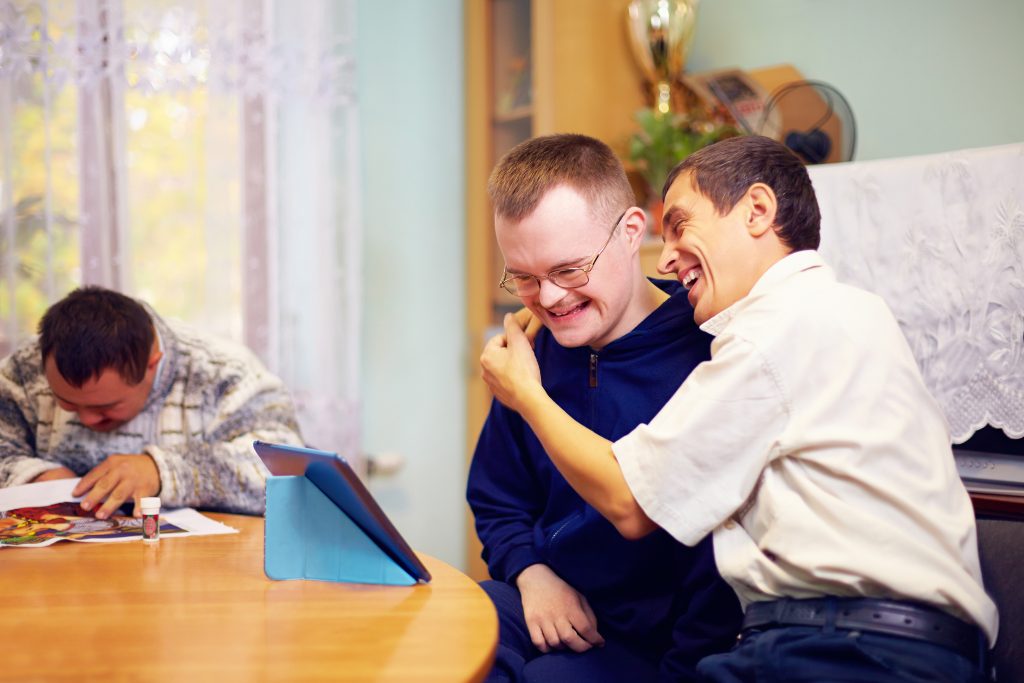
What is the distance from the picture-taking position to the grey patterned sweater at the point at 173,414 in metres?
1.89

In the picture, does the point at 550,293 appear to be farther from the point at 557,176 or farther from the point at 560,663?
the point at 560,663

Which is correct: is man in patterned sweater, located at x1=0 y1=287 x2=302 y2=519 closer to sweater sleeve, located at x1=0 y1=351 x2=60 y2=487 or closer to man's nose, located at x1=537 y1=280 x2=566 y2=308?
sweater sleeve, located at x1=0 y1=351 x2=60 y2=487

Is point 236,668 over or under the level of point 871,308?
under

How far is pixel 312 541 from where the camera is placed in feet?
4.05

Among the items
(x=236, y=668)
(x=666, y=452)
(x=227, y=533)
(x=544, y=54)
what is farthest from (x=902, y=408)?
(x=544, y=54)

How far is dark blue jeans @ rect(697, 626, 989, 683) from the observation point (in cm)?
101

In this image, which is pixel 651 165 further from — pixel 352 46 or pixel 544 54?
pixel 352 46

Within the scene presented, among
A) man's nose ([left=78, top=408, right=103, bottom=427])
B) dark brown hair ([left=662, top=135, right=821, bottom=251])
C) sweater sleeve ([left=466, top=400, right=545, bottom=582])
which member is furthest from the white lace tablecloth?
man's nose ([left=78, top=408, right=103, bottom=427])

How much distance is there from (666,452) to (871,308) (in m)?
0.31

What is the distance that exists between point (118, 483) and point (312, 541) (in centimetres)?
60

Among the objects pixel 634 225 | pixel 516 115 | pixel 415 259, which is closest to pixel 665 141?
pixel 516 115

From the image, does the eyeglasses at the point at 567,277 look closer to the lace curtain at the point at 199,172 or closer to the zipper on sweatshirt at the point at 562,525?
the zipper on sweatshirt at the point at 562,525

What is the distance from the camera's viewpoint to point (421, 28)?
330 cm

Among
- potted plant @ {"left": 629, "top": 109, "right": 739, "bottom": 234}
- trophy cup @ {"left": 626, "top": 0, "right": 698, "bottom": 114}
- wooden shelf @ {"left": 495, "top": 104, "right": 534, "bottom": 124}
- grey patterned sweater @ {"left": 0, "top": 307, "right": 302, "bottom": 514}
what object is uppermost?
trophy cup @ {"left": 626, "top": 0, "right": 698, "bottom": 114}
